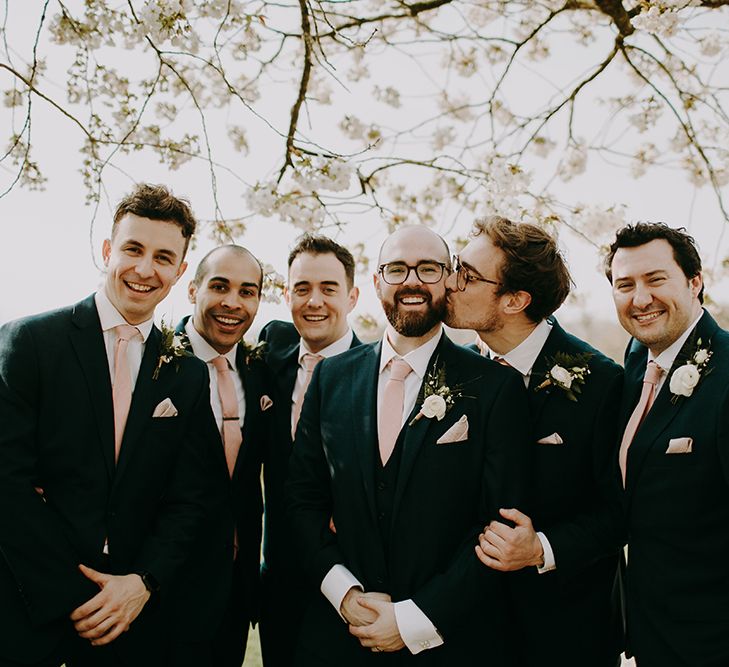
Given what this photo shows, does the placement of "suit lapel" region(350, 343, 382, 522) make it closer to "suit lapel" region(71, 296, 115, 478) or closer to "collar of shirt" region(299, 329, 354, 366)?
"collar of shirt" region(299, 329, 354, 366)

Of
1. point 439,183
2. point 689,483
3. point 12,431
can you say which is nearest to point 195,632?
point 12,431

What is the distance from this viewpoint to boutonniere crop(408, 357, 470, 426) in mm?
2697

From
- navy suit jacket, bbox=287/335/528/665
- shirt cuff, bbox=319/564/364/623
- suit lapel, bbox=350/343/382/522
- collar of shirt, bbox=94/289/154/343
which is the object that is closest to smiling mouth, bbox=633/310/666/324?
navy suit jacket, bbox=287/335/528/665

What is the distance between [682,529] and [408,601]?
1126mm

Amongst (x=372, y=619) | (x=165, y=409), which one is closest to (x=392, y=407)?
(x=372, y=619)

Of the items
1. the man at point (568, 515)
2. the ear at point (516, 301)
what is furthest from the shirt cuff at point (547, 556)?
the ear at point (516, 301)

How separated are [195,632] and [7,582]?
2.98 feet

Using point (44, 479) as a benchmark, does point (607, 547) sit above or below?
below

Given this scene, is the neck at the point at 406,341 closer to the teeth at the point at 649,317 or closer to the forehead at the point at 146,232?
the teeth at the point at 649,317

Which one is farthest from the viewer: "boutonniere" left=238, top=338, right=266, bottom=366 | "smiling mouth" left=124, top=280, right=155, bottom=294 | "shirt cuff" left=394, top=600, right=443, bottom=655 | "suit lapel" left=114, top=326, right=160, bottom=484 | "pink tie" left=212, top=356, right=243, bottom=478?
"boutonniere" left=238, top=338, right=266, bottom=366

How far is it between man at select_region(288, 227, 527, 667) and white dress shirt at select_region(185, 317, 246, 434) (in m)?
0.78

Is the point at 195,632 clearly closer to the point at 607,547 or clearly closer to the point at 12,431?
the point at 12,431

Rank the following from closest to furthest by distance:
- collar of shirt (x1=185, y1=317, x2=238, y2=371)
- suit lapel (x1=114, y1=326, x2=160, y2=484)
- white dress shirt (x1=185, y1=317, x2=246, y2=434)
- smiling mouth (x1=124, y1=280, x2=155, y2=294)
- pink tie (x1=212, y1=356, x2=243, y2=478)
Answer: suit lapel (x1=114, y1=326, x2=160, y2=484)
smiling mouth (x1=124, y1=280, x2=155, y2=294)
pink tie (x1=212, y1=356, x2=243, y2=478)
white dress shirt (x1=185, y1=317, x2=246, y2=434)
collar of shirt (x1=185, y1=317, x2=238, y2=371)

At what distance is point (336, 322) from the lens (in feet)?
13.0
